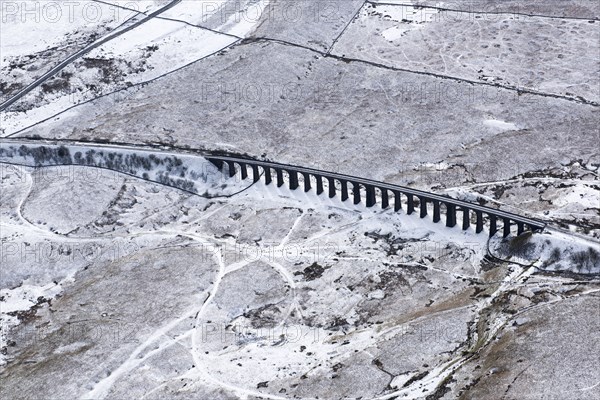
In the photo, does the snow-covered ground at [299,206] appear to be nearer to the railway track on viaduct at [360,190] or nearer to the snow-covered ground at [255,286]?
the snow-covered ground at [255,286]

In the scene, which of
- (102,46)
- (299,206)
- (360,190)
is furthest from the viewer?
(102,46)

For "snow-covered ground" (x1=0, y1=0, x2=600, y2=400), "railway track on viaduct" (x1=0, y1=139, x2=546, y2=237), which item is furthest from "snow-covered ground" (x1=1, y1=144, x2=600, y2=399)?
"railway track on viaduct" (x1=0, y1=139, x2=546, y2=237)

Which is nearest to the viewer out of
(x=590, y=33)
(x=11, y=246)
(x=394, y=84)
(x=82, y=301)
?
(x=82, y=301)

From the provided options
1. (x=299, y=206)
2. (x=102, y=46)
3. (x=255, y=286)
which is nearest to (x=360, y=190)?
(x=299, y=206)

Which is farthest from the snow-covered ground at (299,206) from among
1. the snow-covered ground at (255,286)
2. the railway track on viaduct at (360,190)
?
the railway track on viaduct at (360,190)

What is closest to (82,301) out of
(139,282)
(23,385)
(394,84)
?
(139,282)

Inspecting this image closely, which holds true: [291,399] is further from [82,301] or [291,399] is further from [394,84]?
[394,84]

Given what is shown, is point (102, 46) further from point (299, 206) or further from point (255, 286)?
point (255, 286)

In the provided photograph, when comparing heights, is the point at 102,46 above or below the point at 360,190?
above
